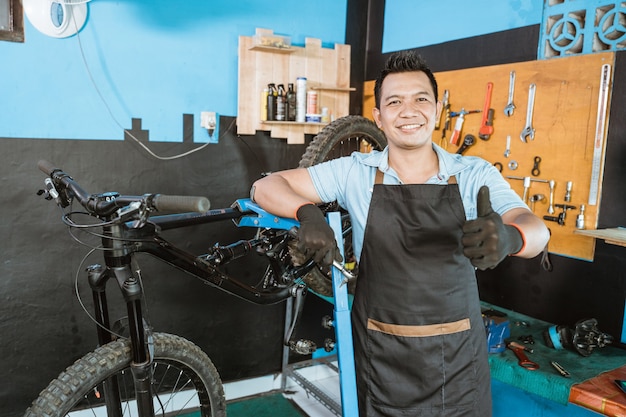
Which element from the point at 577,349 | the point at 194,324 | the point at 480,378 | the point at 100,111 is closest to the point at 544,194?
the point at 577,349

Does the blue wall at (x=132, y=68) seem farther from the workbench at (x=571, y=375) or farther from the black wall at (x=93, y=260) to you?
the workbench at (x=571, y=375)

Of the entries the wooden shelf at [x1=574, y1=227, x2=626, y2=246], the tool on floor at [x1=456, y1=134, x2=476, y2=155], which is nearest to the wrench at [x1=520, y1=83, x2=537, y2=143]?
the tool on floor at [x1=456, y1=134, x2=476, y2=155]

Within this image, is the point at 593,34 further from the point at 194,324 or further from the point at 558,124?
the point at 194,324

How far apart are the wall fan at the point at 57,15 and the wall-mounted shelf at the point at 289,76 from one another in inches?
35.4

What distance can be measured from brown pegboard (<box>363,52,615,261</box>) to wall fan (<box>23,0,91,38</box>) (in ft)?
7.20

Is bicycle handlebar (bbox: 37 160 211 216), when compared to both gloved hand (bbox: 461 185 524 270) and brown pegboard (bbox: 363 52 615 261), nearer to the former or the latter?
gloved hand (bbox: 461 185 524 270)

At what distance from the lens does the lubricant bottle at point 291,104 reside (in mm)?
3193

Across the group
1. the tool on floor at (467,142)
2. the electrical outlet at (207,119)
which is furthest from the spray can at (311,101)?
the tool on floor at (467,142)

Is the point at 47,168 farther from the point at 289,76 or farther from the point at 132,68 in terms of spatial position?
the point at 289,76

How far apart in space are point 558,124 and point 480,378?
144cm

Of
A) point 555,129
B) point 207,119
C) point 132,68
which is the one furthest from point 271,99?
point 555,129

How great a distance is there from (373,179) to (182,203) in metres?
0.68

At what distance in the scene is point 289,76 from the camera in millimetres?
3232

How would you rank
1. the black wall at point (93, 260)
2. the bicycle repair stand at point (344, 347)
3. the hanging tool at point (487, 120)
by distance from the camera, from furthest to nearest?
the hanging tool at point (487, 120) < the black wall at point (93, 260) < the bicycle repair stand at point (344, 347)
